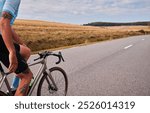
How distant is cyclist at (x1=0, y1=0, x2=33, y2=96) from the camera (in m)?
3.64

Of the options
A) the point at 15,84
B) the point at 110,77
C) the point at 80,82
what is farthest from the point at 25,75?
the point at 110,77

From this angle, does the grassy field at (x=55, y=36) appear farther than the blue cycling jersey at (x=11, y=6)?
Yes

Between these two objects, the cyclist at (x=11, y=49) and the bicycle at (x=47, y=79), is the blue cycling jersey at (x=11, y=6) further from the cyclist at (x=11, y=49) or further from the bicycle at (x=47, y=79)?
the bicycle at (x=47, y=79)

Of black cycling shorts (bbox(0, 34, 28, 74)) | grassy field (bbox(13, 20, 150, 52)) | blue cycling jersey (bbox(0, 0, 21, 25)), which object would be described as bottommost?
grassy field (bbox(13, 20, 150, 52))

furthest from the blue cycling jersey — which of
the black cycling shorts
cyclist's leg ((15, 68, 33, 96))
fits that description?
cyclist's leg ((15, 68, 33, 96))

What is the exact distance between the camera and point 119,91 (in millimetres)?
6578

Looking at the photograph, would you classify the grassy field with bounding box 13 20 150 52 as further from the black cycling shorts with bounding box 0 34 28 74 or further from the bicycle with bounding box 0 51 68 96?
the black cycling shorts with bounding box 0 34 28 74

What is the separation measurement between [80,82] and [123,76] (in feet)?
5.15

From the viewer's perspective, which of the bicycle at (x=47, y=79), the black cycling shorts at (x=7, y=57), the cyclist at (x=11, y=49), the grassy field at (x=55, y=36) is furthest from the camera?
the grassy field at (x=55, y=36)

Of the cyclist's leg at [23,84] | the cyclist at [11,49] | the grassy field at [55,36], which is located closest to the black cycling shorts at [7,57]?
the cyclist at [11,49]

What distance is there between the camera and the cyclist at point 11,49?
3.64 metres

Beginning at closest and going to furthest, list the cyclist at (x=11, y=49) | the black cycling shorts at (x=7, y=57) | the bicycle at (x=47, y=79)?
the cyclist at (x=11, y=49)
the black cycling shorts at (x=7, y=57)
the bicycle at (x=47, y=79)

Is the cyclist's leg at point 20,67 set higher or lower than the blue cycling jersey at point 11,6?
lower

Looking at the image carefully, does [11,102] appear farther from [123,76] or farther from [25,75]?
[123,76]
